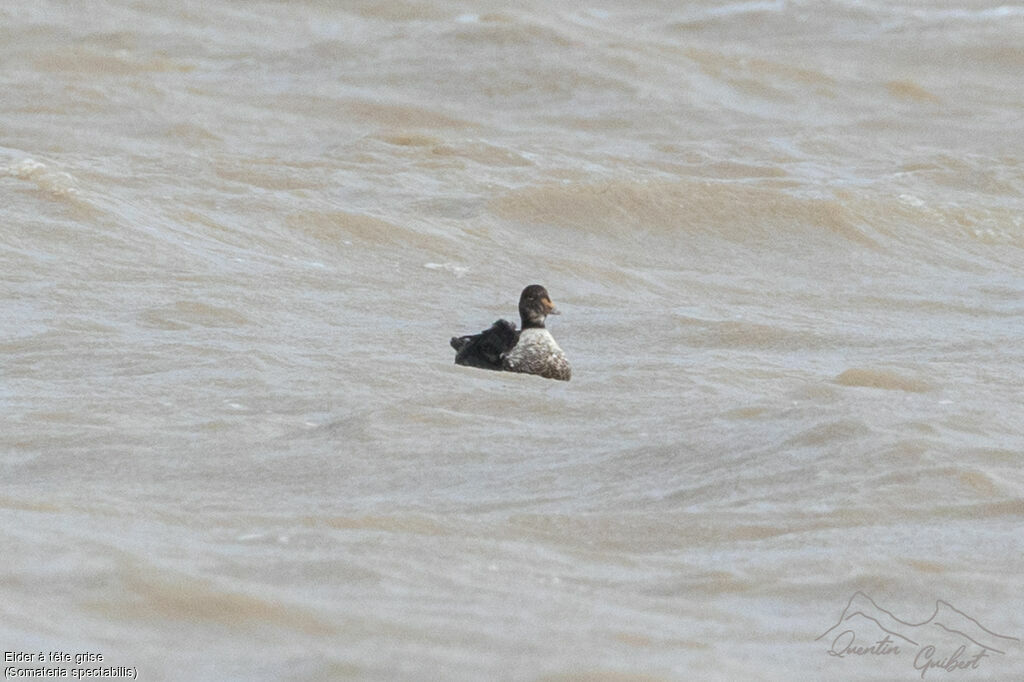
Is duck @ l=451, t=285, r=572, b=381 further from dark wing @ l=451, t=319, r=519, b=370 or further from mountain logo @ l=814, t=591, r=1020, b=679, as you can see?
mountain logo @ l=814, t=591, r=1020, b=679

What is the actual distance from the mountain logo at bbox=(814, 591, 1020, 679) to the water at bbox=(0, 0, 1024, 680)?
0.03 meters

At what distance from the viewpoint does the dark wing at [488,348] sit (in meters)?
8.46

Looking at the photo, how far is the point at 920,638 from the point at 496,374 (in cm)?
381

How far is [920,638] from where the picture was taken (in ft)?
15.2

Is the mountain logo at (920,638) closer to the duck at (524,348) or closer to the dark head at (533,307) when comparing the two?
the duck at (524,348)

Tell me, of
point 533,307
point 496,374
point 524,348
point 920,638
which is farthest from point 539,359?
point 920,638

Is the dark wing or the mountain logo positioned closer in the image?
the mountain logo

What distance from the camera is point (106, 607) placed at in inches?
172

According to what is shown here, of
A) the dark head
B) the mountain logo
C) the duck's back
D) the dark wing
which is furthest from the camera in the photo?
the dark head

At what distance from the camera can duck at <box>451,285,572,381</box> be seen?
27.3ft

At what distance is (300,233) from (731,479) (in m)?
6.45

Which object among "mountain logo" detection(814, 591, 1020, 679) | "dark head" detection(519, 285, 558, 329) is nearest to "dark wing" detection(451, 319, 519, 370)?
"dark head" detection(519, 285, 558, 329)

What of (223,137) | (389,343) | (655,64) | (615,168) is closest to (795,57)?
(655,64)

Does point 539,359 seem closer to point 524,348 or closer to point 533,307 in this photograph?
point 524,348
